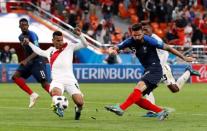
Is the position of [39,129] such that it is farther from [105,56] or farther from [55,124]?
[105,56]

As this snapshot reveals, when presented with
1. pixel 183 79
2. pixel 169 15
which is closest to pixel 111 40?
pixel 169 15

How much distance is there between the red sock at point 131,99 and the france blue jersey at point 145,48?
2.92 feet

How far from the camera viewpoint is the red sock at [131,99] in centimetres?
1683

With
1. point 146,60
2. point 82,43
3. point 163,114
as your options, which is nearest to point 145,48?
point 146,60

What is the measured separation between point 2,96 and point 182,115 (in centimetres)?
948

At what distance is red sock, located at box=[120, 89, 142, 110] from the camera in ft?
55.2

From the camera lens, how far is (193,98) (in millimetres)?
26297

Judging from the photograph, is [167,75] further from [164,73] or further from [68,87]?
[68,87]

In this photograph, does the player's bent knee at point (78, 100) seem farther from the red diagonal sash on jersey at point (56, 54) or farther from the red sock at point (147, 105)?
the red sock at point (147, 105)

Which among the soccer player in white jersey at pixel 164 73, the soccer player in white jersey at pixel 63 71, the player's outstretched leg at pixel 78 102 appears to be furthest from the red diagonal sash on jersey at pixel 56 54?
the soccer player in white jersey at pixel 164 73

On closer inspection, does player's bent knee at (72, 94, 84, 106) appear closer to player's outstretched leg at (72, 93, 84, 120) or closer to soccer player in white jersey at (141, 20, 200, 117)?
player's outstretched leg at (72, 93, 84, 120)

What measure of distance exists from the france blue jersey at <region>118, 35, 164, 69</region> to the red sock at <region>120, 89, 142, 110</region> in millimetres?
891

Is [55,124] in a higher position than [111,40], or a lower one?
higher

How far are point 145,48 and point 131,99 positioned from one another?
1300 millimetres
